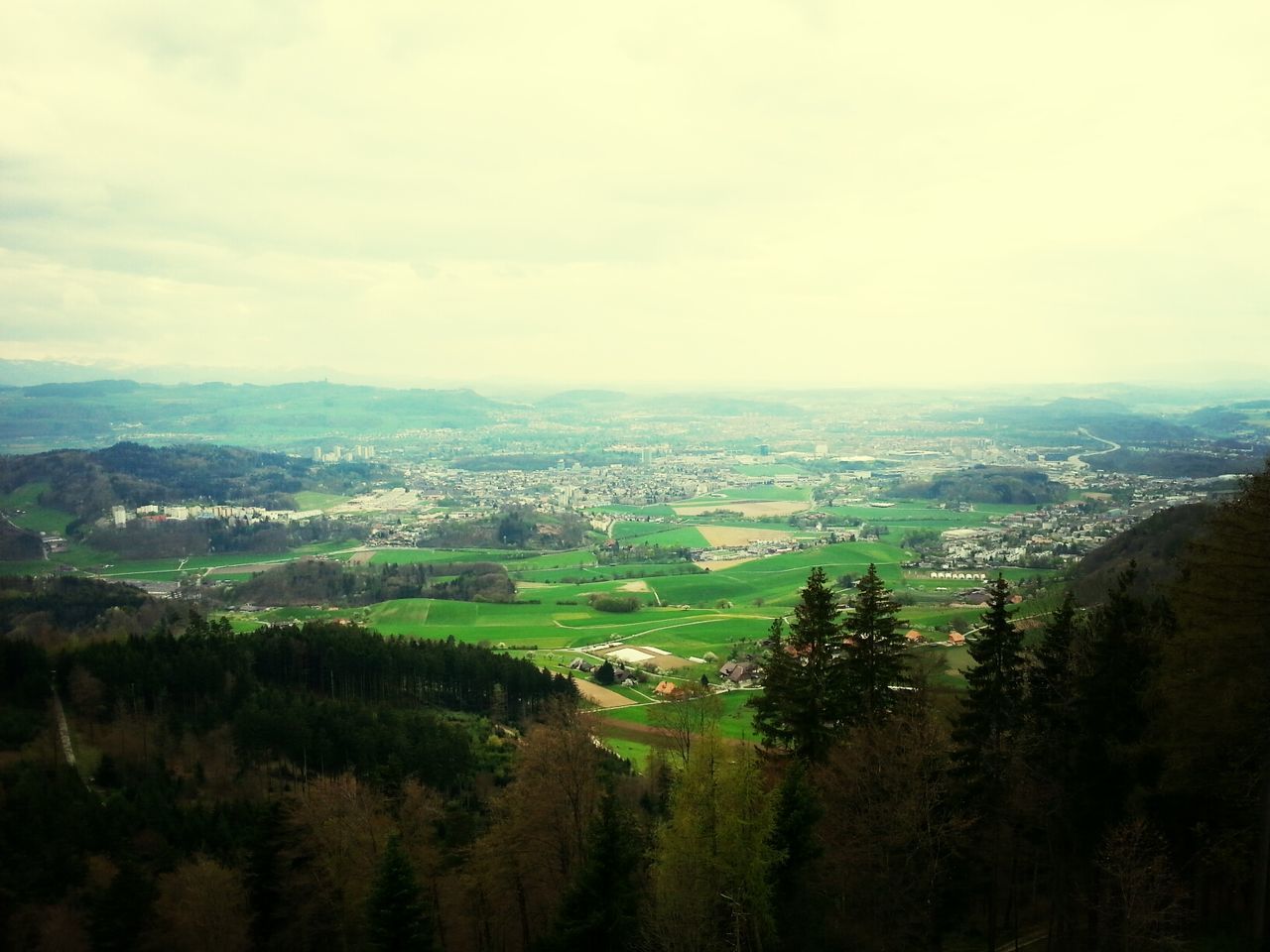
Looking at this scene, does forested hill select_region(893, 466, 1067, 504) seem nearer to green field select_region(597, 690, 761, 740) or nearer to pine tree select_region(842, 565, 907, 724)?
green field select_region(597, 690, 761, 740)

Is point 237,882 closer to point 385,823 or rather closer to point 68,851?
point 385,823

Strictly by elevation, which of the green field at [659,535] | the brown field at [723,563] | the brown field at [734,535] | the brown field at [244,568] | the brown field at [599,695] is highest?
the brown field at [734,535]

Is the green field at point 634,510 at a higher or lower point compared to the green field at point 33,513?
lower

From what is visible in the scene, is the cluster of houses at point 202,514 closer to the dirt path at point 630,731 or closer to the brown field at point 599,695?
the brown field at point 599,695

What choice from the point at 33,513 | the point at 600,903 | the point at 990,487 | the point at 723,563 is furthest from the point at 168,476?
the point at 600,903

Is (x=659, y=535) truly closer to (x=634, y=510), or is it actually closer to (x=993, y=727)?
(x=634, y=510)

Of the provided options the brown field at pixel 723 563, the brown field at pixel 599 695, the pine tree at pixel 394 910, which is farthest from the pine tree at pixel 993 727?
the brown field at pixel 723 563
